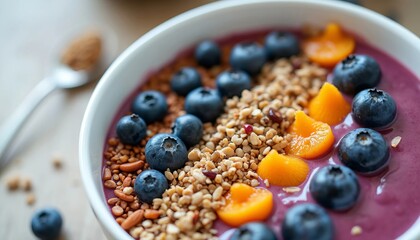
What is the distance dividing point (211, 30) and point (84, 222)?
0.84m

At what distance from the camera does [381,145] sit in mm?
1618

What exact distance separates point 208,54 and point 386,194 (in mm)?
814

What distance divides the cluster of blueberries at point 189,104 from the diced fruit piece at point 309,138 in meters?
0.28

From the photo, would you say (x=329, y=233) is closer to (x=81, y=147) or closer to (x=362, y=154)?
(x=362, y=154)

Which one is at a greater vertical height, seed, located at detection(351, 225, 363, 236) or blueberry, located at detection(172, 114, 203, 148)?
blueberry, located at detection(172, 114, 203, 148)

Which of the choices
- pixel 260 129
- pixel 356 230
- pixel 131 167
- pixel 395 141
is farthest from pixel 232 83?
pixel 356 230

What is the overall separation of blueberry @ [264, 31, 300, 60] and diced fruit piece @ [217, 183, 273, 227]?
62 centimetres

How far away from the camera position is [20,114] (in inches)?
89.6

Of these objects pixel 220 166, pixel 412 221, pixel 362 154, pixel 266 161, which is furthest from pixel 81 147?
pixel 412 221

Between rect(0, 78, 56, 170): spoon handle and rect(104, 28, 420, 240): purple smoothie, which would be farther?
rect(0, 78, 56, 170): spoon handle

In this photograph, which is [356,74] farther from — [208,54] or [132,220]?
[132,220]

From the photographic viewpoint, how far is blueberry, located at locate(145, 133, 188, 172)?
171 centimetres

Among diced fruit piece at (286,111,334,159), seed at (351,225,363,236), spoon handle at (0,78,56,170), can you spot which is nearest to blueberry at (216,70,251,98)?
diced fruit piece at (286,111,334,159)

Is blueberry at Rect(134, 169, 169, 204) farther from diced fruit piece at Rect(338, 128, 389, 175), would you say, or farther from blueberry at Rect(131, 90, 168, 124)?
diced fruit piece at Rect(338, 128, 389, 175)
